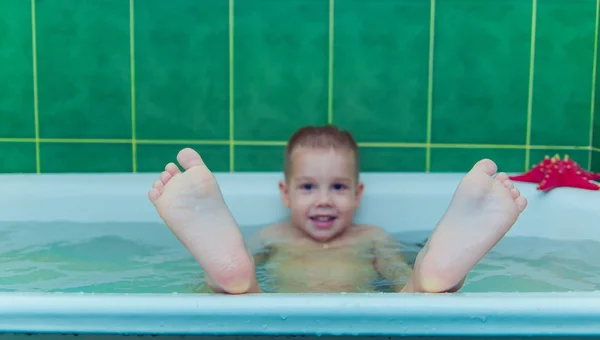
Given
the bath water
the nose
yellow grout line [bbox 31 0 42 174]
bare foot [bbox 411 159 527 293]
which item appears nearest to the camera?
bare foot [bbox 411 159 527 293]

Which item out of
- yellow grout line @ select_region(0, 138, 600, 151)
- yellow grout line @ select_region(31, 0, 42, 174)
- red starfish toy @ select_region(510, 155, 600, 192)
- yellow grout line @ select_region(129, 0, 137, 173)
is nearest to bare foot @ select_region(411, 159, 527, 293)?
red starfish toy @ select_region(510, 155, 600, 192)

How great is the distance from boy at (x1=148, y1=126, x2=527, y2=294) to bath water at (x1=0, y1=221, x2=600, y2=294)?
0.08 m

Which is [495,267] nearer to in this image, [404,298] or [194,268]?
[194,268]

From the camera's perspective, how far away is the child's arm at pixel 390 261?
4.55ft

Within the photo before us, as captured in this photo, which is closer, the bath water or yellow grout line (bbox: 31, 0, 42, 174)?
the bath water

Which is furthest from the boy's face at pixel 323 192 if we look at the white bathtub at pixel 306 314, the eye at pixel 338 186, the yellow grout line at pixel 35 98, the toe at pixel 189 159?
the yellow grout line at pixel 35 98

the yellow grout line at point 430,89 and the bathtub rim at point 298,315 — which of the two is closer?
the bathtub rim at point 298,315

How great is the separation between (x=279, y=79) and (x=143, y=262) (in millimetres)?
678

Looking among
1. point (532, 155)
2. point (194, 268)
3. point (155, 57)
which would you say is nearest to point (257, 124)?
point (155, 57)

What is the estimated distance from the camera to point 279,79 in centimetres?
195

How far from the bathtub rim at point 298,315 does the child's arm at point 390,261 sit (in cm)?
50

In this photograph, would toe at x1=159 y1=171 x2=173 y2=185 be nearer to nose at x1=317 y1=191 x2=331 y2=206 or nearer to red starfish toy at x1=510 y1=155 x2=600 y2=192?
nose at x1=317 y1=191 x2=331 y2=206

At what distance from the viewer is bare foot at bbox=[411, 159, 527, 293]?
1009 mm

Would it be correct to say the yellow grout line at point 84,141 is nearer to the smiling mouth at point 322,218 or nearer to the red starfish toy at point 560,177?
the smiling mouth at point 322,218
